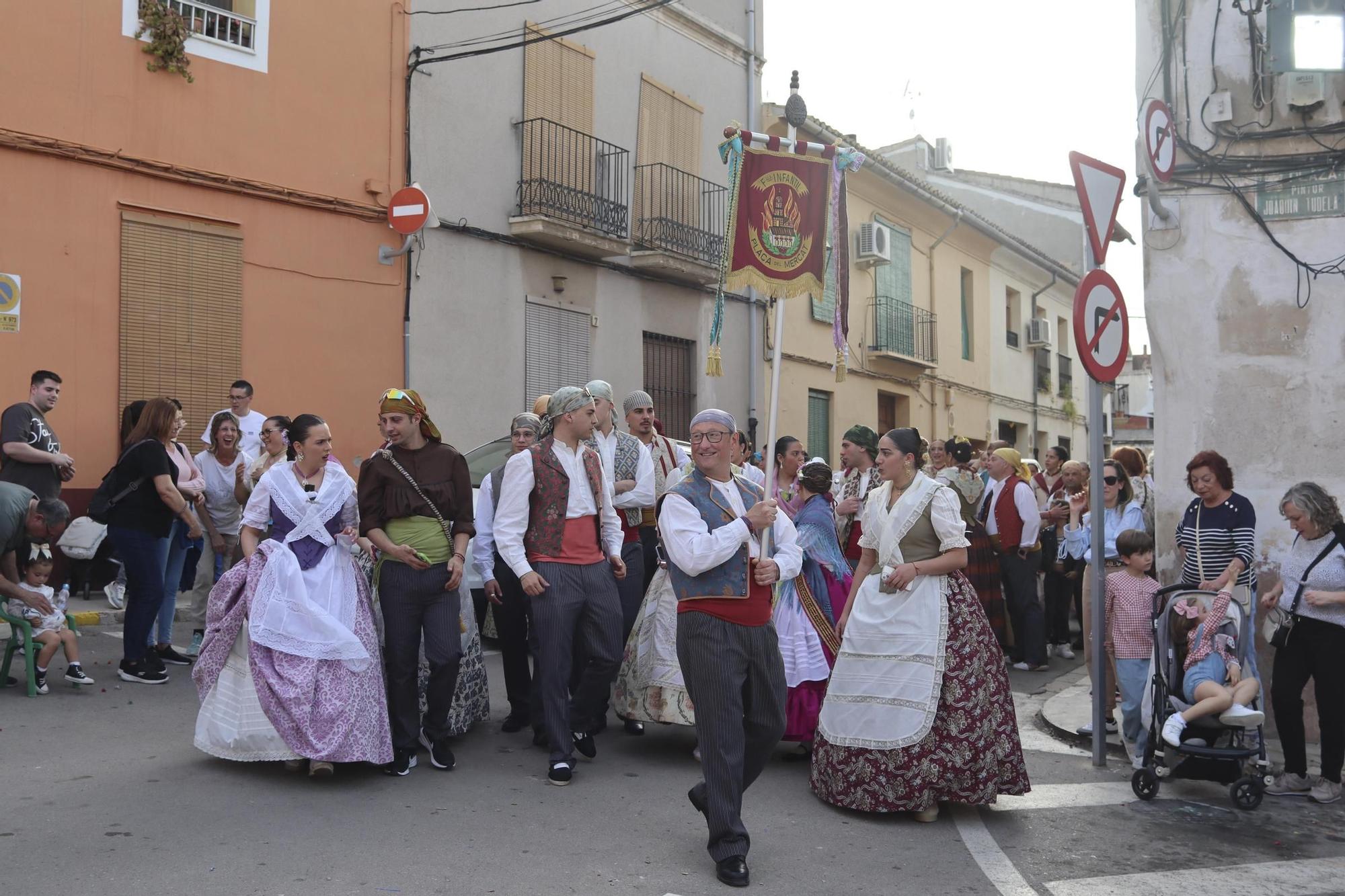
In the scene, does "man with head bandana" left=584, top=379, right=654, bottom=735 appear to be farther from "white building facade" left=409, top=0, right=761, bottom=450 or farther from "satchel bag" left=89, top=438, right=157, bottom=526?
"white building facade" left=409, top=0, right=761, bottom=450

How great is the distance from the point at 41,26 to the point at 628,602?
8.03m

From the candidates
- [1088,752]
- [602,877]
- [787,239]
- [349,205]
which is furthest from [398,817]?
[349,205]

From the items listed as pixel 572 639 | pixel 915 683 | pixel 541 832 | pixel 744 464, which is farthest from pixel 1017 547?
pixel 541 832

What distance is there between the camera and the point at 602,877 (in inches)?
183

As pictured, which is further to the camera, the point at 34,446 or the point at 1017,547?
the point at 1017,547

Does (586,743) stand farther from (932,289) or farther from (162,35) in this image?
(932,289)

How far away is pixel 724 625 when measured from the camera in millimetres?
4918

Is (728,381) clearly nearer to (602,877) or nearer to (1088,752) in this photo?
(1088,752)

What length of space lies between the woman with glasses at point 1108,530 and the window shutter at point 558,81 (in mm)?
8341

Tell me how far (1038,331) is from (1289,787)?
26.0m

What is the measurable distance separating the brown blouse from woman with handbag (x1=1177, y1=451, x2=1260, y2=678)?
3.92 meters

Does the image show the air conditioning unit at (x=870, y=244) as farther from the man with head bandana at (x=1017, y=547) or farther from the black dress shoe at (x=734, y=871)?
the black dress shoe at (x=734, y=871)

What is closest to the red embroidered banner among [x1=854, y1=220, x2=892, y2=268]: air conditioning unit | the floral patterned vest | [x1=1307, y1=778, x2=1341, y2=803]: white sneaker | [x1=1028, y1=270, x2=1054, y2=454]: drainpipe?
the floral patterned vest

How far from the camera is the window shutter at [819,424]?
21672mm
